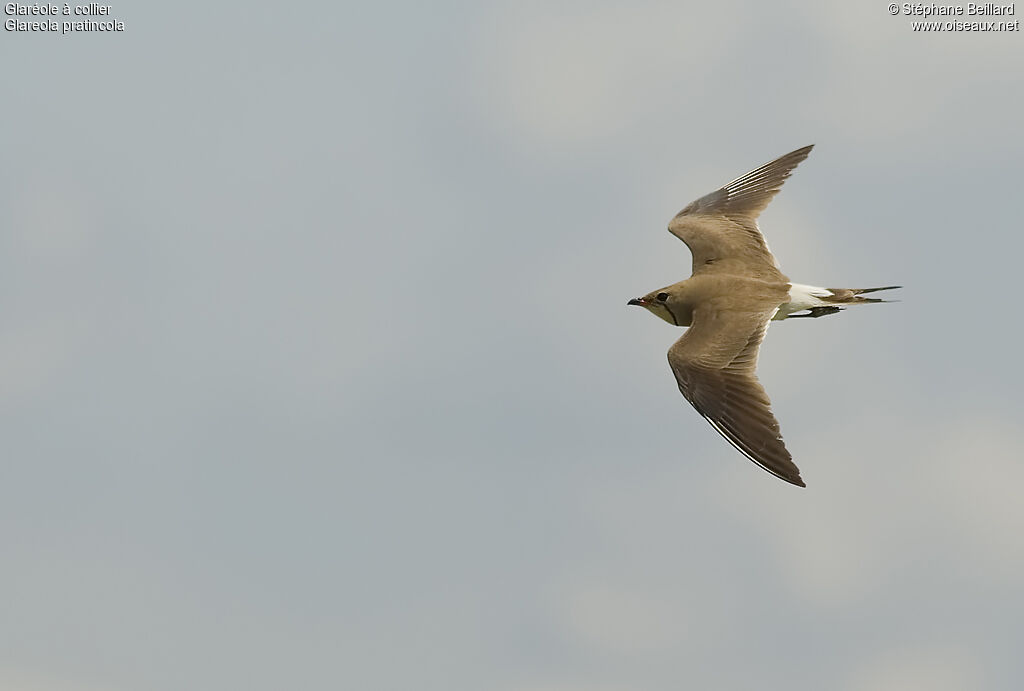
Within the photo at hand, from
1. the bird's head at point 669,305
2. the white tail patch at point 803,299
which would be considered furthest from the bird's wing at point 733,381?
the white tail patch at point 803,299

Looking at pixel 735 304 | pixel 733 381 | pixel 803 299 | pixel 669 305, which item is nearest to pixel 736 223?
pixel 669 305

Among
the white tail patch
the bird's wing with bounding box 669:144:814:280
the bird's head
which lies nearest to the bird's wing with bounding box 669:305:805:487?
the bird's head

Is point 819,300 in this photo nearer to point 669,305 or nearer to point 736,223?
point 669,305

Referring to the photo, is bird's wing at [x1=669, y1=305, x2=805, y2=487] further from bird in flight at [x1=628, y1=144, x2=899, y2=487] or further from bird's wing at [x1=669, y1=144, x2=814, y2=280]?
bird's wing at [x1=669, y1=144, x2=814, y2=280]

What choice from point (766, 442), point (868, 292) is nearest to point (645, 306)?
point (868, 292)

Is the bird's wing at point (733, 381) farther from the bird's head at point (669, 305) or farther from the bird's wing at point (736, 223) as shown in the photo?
the bird's wing at point (736, 223)

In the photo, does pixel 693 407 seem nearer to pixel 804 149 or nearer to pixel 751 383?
pixel 751 383
